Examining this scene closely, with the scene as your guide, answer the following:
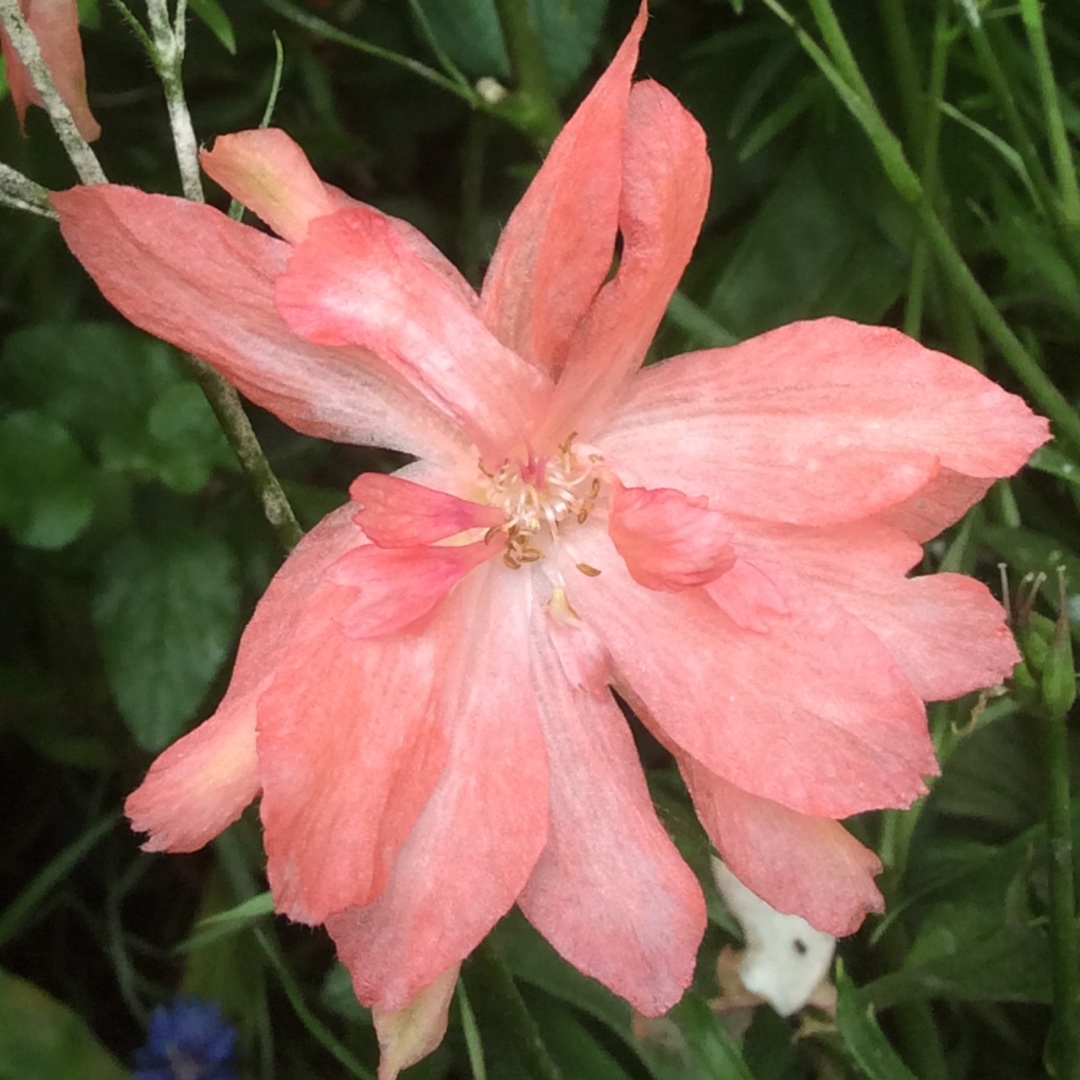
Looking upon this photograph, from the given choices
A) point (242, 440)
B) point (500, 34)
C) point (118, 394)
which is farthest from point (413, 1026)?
point (500, 34)

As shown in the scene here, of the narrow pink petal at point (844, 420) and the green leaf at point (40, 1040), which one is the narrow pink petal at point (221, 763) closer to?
the narrow pink petal at point (844, 420)

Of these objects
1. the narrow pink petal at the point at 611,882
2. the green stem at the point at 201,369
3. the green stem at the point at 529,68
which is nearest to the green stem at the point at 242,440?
the green stem at the point at 201,369

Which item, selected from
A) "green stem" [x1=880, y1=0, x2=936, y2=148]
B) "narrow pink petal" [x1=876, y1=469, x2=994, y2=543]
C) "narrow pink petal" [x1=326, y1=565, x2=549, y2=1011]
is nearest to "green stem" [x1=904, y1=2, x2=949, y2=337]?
"green stem" [x1=880, y1=0, x2=936, y2=148]

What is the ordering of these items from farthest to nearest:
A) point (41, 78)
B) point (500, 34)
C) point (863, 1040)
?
1. point (500, 34)
2. point (863, 1040)
3. point (41, 78)

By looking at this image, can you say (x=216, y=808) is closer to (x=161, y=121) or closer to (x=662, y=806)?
(x=662, y=806)

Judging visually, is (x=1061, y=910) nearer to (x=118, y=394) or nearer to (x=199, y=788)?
(x=199, y=788)

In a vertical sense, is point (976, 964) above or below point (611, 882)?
below
